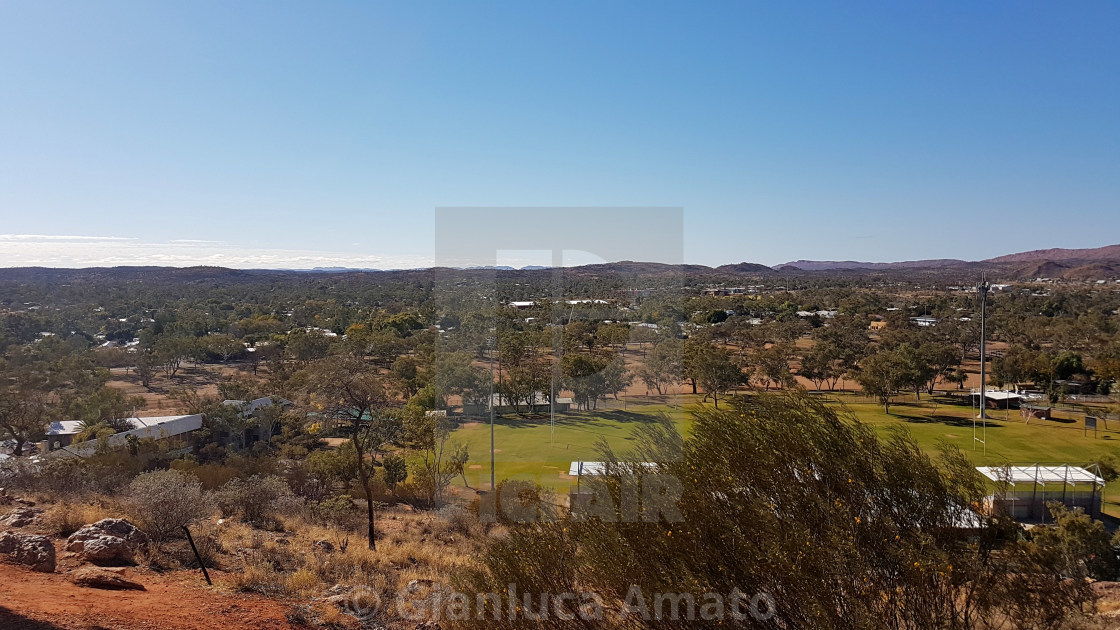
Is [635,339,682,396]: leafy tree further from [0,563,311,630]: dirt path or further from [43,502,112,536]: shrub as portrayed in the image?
[43,502,112,536]: shrub

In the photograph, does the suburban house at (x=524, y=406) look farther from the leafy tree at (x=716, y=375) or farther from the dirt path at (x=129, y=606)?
the leafy tree at (x=716, y=375)

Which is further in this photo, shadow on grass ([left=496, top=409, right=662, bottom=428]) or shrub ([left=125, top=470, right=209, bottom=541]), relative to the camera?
shadow on grass ([left=496, top=409, right=662, bottom=428])

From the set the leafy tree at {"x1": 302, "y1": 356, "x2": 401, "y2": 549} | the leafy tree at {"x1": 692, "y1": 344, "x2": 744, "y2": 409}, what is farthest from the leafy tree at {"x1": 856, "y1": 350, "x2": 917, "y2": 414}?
the leafy tree at {"x1": 302, "y1": 356, "x2": 401, "y2": 549}

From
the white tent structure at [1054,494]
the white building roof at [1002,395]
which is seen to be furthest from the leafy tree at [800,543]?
the white building roof at [1002,395]

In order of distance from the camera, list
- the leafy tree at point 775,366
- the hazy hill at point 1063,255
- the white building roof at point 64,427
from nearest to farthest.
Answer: the white building roof at point 64,427 → the leafy tree at point 775,366 → the hazy hill at point 1063,255

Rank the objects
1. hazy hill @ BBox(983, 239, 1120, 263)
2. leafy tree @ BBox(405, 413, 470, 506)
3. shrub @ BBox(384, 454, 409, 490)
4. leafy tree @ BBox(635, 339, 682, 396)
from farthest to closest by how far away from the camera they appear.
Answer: hazy hill @ BBox(983, 239, 1120, 263) → shrub @ BBox(384, 454, 409, 490) → leafy tree @ BBox(405, 413, 470, 506) → leafy tree @ BBox(635, 339, 682, 396)

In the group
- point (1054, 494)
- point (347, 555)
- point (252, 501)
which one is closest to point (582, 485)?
point (347, 555)
